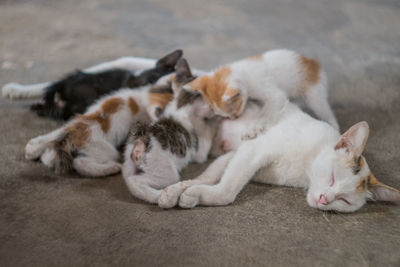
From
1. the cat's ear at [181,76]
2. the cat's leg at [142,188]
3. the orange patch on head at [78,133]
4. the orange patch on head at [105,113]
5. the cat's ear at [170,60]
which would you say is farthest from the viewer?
the cat's ear at [170,60]

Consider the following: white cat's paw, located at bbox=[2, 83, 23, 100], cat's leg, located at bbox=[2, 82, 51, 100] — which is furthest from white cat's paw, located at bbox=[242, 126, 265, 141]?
white cat's paw, located at bbox=[2, 83, 23, 100]

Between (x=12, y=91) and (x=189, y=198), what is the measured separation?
1497 mm

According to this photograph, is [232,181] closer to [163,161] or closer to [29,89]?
[163,161]

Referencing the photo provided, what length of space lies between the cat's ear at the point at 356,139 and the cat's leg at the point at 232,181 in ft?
0.98

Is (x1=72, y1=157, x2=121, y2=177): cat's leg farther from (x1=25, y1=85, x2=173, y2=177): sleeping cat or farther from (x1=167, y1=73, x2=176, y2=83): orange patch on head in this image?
(x1=167, y1=73, x2=176, y2=83): orange patch on head

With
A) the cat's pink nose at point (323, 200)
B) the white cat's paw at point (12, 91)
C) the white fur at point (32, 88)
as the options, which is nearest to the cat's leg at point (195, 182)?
the cat's pink nose at point (323, 200)

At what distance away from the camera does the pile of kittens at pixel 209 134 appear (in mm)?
1473

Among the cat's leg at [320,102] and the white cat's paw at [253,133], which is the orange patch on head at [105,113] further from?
the cat's leg at [320,102]

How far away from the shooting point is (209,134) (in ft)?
6.52

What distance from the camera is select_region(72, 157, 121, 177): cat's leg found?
1707mm

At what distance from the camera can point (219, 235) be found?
4.35 feet

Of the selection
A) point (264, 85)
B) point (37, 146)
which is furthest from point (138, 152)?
point (264, 85)

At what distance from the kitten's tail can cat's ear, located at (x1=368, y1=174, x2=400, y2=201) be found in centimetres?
119

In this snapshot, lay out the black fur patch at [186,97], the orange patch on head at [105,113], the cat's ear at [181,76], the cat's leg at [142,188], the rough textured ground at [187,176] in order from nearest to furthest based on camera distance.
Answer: the rough textured ground at [187,176]
the cat's leg at [142,188]
the orange patch on head at [105,113]
the black fur patch at [186,97]
the cat's ear at [181,76]
